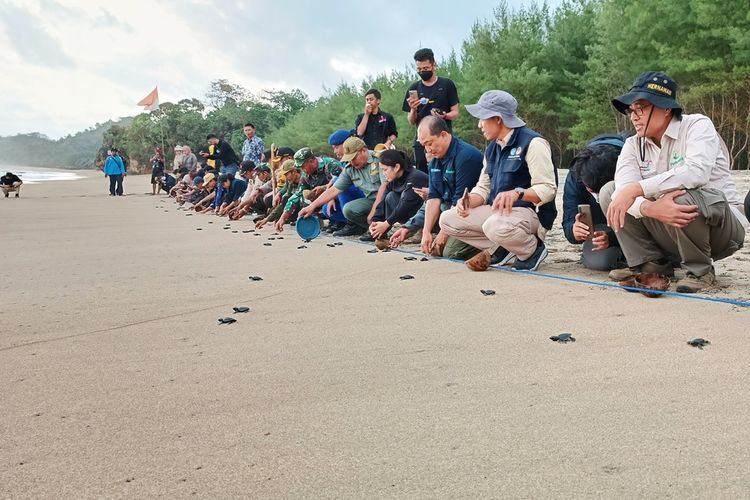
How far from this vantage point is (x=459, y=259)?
5.30m

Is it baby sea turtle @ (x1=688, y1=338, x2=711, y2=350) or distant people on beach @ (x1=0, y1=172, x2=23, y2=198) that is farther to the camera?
distant people on beach @ (x1=0, y1=172, x2=23, y2=198)

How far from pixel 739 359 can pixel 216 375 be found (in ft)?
6.12

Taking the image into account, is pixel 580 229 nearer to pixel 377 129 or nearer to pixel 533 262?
pixel 533 262

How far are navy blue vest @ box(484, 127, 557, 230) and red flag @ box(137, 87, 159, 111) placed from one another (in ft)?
77.5

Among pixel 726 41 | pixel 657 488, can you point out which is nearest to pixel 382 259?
pixel 657 488

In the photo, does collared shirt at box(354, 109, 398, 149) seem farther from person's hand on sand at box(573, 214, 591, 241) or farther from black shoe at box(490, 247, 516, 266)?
person's hand on sand at box(573, 214, 591, 241)

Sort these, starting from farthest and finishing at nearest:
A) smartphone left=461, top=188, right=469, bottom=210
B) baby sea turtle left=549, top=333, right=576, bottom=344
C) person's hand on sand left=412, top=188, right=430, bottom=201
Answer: person's hand on sand left=412, top=188, right=430, bottom=201
smartphone left=461, top=188, right=469, bottom=210
baby sea turtle left=549, top=333, right=576, bottom=344

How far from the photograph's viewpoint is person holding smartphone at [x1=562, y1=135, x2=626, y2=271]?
13.6 feet

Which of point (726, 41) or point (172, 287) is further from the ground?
point (726, 41)

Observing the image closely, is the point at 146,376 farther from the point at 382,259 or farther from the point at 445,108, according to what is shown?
the point at 445,108

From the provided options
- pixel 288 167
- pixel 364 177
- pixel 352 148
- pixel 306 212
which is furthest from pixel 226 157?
pixel 352 148

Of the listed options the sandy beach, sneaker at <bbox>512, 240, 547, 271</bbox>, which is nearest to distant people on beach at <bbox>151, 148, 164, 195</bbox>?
the sandy beach

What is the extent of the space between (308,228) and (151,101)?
70.2 ft

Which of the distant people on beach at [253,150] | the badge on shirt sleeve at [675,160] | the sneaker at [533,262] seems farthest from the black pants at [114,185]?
the badge on shirt sleeve at [675,160]
